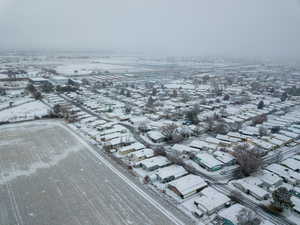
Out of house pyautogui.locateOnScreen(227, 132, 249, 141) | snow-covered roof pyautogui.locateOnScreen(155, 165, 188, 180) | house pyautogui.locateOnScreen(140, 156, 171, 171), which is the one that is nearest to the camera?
snow-covered roof pyautogui.locateOnScreen(155, 165, 188, 180)

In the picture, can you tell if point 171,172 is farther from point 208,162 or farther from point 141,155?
point 208,162

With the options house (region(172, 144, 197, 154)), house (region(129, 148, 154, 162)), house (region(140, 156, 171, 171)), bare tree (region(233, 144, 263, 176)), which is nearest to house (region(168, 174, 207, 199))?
house (region(140, 156, 171, 171))

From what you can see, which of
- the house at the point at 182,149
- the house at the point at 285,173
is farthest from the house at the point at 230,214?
the house at the point at 182,149

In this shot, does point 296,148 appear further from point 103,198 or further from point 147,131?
point 103,198

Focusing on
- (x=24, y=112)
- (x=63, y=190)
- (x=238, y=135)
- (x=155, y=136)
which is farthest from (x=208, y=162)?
(x=24, y=112)

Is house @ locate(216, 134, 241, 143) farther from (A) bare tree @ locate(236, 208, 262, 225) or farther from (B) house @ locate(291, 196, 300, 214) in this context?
(A) bare tree @ locate(236, 208, 262, 225)

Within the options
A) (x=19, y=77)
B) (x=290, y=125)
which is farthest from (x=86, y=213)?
(x=19, y=77)

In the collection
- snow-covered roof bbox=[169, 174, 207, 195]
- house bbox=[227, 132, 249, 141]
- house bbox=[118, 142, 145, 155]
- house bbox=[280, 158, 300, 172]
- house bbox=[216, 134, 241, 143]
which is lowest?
snow-covered roof bbox=[169, 174, 207, 195]

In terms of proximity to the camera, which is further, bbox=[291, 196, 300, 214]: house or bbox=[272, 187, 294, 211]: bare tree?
bbox=[291, 196, 300, 214]: house
